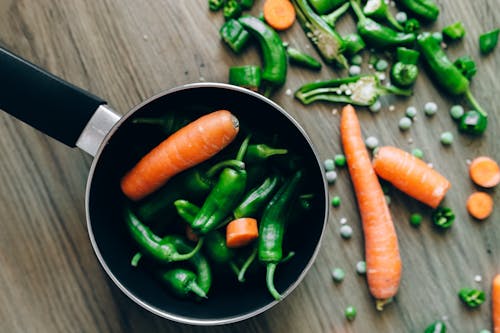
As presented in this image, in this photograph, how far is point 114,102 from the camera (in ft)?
5.12

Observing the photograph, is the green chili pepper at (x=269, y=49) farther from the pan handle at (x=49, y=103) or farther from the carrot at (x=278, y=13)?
the pan handle at (x=49, y=103)

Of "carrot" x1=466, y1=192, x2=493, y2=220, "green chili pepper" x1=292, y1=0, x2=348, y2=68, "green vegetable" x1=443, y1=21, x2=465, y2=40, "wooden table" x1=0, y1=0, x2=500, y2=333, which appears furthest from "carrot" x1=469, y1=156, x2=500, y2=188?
"green chili pepper" x1=292, y1=0, x2=348, y2=68

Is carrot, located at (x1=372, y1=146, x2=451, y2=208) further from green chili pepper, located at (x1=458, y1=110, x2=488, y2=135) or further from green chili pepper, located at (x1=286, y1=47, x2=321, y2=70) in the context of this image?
green chili pepper, located at (x1=286, y1=47, x2=321, y2=70)

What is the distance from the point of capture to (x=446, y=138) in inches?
62.2

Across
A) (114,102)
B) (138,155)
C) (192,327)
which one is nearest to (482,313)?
(192,327)

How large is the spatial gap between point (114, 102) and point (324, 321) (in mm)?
775

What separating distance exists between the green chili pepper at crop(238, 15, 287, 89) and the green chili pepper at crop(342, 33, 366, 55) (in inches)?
6.5

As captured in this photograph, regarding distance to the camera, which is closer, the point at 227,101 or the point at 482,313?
the point at 227,101

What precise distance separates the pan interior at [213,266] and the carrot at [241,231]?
9cm

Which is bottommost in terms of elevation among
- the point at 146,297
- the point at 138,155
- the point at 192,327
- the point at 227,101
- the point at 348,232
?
the point at 192,327

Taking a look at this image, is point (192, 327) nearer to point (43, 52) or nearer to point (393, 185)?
point (393, 185)

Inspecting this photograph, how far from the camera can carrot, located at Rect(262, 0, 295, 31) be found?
1.57 m

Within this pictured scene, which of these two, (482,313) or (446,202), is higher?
(446,202)

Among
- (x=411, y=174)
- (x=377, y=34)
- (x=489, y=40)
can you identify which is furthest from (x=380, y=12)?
(x=411, y=174)
